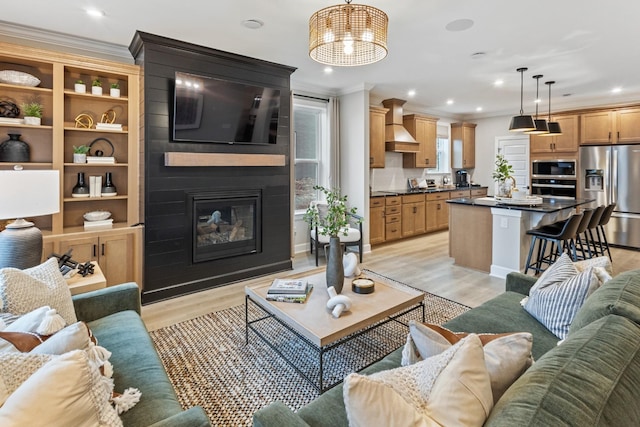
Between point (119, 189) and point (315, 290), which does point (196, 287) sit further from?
point (315, 290)

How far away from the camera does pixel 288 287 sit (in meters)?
2.52

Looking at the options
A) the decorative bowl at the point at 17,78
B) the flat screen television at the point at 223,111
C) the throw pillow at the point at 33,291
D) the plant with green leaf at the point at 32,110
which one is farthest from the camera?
the flat screen television at the point at 223,111

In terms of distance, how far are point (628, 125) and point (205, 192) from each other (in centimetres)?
695

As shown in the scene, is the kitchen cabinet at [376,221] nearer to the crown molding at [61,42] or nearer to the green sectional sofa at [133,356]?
the crown molding at [61,42]

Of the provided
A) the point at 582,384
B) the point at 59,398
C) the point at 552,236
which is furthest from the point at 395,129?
the point at 59,398

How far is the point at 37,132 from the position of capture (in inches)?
135

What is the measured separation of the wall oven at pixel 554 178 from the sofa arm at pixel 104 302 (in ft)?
23.7

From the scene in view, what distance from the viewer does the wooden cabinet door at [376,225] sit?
233 inches

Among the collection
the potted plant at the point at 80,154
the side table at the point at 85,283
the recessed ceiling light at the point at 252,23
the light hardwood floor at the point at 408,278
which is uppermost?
the recessed ceiling light at the point at 252,23

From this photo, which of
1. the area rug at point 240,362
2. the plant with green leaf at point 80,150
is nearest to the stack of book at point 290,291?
the area rug at point 240,362

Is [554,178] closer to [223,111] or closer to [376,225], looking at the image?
[376,225]

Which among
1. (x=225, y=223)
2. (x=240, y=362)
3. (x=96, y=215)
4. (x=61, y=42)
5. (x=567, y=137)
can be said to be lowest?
(x=240, y=362)

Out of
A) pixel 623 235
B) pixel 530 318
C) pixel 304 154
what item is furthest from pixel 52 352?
pixel 623 235

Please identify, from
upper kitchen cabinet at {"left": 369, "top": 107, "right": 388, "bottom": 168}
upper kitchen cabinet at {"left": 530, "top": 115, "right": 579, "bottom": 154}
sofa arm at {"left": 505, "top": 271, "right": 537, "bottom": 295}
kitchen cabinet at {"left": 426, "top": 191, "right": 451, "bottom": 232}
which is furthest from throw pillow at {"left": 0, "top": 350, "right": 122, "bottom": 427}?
upper kitchen cabinet at {"left": 530, "top": 115, "right": 579, "bottom": 154}
